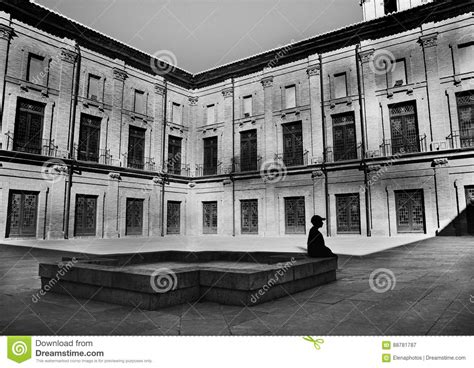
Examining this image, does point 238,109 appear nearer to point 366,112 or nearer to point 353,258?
point 366,112

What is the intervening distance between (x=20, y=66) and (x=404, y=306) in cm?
1998

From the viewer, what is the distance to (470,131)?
57.0 feet

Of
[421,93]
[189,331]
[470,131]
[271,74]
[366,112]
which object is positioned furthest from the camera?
[271,74]

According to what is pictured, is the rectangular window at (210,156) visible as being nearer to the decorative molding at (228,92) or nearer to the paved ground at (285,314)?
the decorative molding at (228,92)

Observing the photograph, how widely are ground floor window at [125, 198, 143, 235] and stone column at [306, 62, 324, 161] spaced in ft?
37.4

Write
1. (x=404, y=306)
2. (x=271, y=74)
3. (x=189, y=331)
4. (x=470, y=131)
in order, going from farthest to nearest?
(x=271, y=74) → (x=470, y=131) → (x=404, y=306) → (x=189, y=331)

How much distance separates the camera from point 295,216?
71.4 feet

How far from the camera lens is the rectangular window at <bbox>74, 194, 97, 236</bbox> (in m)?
19.3

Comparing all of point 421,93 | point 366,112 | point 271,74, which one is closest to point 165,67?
point 271,74

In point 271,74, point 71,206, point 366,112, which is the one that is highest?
point 271,74

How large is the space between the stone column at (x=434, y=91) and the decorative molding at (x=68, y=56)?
62.0 ft

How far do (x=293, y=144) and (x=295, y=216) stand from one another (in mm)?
4628

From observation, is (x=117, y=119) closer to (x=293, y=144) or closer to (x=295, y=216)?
(x=293, y=144)

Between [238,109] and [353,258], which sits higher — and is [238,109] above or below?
above
